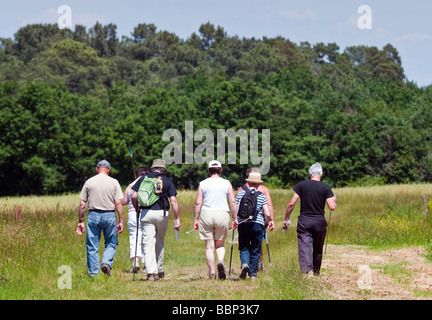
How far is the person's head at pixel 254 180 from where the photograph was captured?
37.6 ft

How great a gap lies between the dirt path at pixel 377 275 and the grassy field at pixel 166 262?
0.53 metres

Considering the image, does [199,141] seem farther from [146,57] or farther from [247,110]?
[146,57]

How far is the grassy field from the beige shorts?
2.61ft

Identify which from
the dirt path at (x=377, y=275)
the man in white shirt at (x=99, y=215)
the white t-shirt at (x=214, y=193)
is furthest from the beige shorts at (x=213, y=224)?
the dirt path at (x=377, y=275)

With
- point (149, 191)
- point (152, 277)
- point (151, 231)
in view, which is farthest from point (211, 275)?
point (149, 191)

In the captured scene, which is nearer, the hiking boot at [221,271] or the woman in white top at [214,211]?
the hiking boot at [221,271]

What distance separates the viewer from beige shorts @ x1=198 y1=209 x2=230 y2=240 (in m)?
11.0

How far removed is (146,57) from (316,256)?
130m

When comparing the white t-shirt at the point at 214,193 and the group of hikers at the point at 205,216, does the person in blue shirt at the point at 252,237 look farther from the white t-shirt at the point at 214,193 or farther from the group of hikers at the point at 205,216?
the white t-shirt at the point at 214,193

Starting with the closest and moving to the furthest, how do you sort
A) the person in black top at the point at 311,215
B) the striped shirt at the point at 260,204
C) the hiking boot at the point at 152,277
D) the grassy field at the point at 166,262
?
1. the grassy field at the point at 166,262
2. the person in black top at the point at 311,215
3. the hiking boot at the point at 152,277
4. the striped shirt at the point at 260,204
